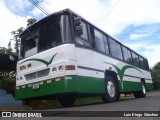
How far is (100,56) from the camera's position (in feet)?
32.8

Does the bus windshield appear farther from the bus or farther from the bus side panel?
Answer: the bus side panel

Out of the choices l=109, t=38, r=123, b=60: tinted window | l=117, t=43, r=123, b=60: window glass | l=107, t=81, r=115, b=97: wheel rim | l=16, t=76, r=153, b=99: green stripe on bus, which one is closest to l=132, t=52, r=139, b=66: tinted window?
l=117, t=43, r=123, b=60: window glass

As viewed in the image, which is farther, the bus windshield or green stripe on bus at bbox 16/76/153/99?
Result: the bus windshield

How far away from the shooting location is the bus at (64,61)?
8008 mm

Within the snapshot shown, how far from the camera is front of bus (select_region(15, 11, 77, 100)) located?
26.0 ft

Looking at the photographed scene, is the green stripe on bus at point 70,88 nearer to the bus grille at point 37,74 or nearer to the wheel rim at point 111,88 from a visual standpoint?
the bus grille at point 37,74

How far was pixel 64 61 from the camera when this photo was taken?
7.95 meters

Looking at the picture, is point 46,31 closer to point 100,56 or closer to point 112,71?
point 100,56

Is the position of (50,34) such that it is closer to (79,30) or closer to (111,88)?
(79,30)

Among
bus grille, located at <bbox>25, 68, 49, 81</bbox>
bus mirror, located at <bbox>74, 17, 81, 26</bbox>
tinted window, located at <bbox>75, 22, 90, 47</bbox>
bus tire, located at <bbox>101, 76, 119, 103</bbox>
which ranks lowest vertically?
bus tire, located at <bbox>101, 76, 119, 103</bbox>

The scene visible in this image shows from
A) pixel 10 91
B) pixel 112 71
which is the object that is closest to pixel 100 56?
pixel 112 71

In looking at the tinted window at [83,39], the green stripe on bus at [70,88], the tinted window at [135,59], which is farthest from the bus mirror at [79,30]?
the tinted window at [135,59]

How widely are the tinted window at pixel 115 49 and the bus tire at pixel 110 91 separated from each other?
1503mm

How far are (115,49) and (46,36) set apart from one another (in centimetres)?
451
